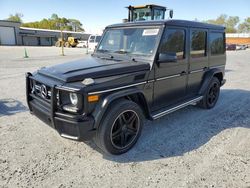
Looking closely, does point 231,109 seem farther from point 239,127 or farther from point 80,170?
point 80,170

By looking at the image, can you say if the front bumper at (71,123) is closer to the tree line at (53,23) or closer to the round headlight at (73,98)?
the round headlight at (73,98)

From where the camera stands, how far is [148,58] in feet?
12.1

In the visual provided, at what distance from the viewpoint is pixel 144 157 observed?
335 cm

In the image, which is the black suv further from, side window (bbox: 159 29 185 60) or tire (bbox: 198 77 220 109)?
tire (bbox: 198 77 220 109)

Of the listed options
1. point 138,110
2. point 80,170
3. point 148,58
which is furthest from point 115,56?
point 80,170

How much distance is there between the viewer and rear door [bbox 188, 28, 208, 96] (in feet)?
15.1

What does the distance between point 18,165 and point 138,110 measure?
1.97 m

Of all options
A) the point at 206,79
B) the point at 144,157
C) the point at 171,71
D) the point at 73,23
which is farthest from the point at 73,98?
the point at 73,23

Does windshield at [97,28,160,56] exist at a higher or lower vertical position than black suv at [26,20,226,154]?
higher

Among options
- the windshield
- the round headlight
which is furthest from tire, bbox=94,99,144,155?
the windshield

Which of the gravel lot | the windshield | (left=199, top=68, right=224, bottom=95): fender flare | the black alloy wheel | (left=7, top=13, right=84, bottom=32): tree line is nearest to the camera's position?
the gravel lot

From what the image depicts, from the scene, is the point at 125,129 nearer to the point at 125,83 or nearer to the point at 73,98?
the point at 125,83

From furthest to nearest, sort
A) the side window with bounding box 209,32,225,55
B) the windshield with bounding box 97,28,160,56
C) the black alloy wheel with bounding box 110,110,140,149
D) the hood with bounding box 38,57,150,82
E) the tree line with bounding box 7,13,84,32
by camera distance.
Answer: the tree line with bounding box 7,13,84,32, the side window with bounding box 209,32,225,55, the windshield with bounding box 97,28,160,56, the black alloy wheel with bounding box 110,110,140,149, the hood with bounding box 38,57,150,82

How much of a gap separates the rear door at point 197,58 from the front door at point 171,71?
0.26 m
